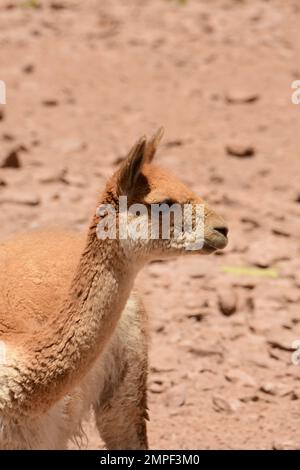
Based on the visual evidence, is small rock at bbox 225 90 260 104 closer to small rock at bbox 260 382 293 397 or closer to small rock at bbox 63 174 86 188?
small rock at bbox 63 174 86 188

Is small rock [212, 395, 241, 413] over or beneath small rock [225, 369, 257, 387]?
over

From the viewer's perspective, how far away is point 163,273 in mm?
8203

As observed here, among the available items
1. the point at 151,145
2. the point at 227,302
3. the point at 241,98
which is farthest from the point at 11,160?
the point at 151,145

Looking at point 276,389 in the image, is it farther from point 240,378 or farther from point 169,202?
point 169,202

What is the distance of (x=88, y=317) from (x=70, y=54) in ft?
30.5

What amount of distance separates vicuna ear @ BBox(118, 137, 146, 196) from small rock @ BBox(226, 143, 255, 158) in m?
6.17

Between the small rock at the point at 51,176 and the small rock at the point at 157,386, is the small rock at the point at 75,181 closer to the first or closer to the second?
the small rock at the point at 51,176

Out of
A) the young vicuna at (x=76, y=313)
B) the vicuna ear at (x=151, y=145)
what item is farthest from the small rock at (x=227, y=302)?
the vicuna ear at (x=151, y=145)

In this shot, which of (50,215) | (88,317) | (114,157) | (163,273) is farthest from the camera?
(114,157)

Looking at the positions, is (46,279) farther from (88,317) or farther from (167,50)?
(167,50)

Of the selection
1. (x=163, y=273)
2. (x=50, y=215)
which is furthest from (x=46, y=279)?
(x=50, y=215)

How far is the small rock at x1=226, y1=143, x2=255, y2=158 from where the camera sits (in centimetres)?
1065

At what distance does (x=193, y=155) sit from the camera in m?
10.7

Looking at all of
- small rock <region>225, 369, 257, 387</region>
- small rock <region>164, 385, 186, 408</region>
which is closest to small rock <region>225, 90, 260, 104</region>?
small rock <region>225, 369, 257, 387</region>
